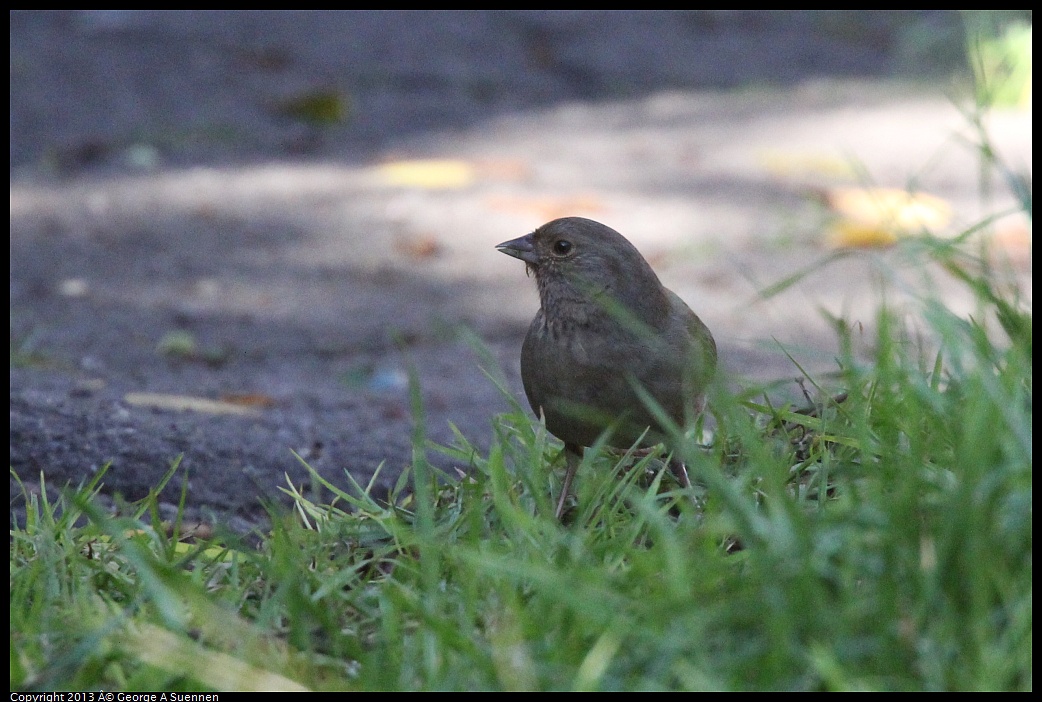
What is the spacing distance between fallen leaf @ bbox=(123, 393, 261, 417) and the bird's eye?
1428mm

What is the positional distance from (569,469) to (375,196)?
193 inches

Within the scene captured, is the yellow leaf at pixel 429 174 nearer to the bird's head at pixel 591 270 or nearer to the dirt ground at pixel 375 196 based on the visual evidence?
the dirt ground at pixel 375 196

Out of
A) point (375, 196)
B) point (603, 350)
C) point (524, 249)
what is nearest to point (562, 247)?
point (524, 249)

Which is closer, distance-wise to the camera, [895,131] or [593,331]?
[593,331]

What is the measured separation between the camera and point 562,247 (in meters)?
3.62

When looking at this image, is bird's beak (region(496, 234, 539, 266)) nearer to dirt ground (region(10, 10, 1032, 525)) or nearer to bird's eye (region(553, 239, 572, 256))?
bird's eye (region(553, 239, 572, 256))

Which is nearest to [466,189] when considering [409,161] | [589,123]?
[409,161]

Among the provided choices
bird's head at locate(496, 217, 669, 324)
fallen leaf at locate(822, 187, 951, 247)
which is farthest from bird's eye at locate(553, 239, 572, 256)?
fallen leaf at locate(822, 187, 951, 247)

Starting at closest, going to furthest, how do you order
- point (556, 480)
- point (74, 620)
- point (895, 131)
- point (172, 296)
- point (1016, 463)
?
point (1016, 463)
point (74, 620)
point (556, 480)
point (172, 296)
point (895, 131)

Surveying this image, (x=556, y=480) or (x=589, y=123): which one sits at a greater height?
(x=589, y=123)

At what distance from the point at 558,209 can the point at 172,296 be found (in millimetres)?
2221

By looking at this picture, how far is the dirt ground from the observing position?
4.53 meters

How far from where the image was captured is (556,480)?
331 centimetres
